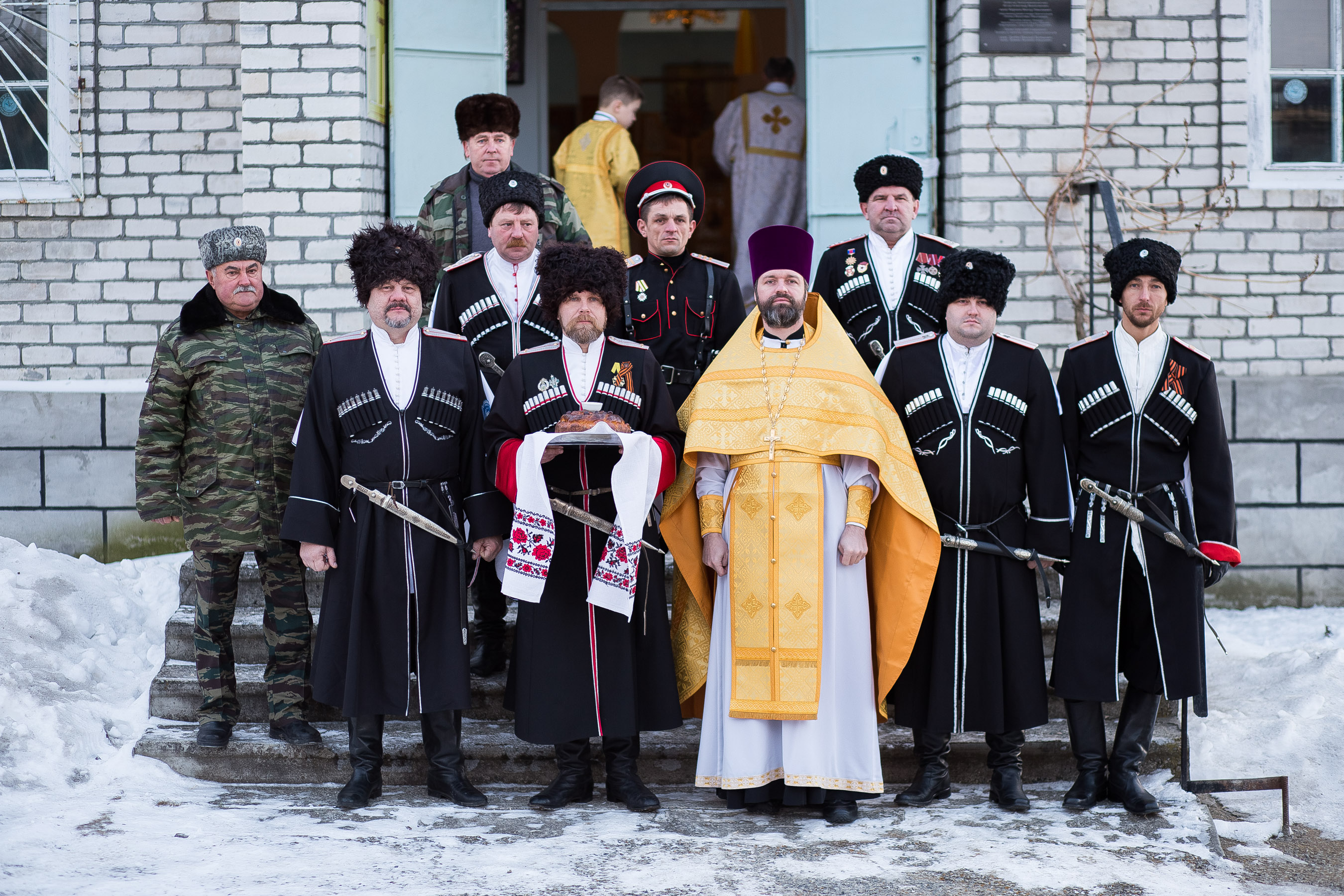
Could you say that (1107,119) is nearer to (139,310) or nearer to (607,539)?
(607,539)

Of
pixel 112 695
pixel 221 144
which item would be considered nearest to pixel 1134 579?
pixel 112 695

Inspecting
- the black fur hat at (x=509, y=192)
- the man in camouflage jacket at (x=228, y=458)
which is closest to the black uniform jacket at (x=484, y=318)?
the black fur hat at (x=509, y=192)

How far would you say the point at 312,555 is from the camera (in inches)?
161

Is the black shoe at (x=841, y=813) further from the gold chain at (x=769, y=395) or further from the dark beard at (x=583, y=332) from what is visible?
the dark beard at (x=583, y=332)

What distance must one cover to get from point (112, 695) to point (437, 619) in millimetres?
1570

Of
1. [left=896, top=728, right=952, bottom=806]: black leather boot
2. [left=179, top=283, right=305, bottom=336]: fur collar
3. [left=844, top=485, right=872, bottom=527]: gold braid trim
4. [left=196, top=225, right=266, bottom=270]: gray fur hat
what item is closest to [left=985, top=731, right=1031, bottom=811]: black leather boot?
[left=896, top=728, right=952, bottom=806]: black leather boot

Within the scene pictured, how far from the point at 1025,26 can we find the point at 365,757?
169 inches

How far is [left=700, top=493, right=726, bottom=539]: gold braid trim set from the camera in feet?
13.4

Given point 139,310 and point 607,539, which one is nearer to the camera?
point 607,539

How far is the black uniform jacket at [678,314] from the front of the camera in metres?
4.59

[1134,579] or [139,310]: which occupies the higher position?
[139,310]

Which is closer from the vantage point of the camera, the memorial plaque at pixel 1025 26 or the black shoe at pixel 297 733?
the black shoe at pixel 297 733

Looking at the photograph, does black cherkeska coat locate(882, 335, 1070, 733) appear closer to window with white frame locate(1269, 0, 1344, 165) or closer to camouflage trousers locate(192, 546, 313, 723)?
camouflage trousers locate(192, 546, 313, 723)

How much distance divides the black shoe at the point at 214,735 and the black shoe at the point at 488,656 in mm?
866
